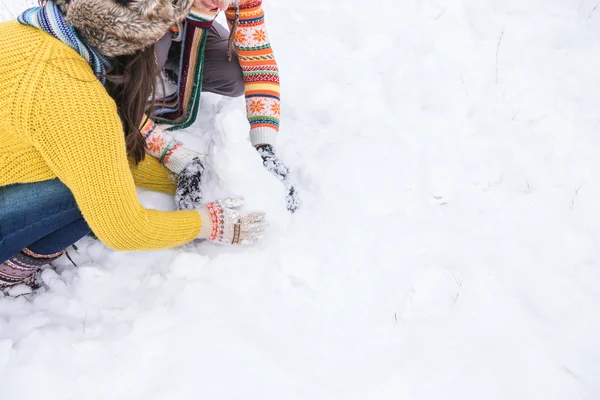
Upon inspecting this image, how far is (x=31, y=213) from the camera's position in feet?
4.23

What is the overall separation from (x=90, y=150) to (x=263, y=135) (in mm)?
802

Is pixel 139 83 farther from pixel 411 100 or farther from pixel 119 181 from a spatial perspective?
pixel 411 100

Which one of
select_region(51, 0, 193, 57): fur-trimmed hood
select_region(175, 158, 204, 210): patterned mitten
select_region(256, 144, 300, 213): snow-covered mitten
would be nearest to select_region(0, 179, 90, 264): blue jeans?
select_region(175, 158, 204, 210): patterned mitten

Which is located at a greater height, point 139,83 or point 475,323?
point 139,83

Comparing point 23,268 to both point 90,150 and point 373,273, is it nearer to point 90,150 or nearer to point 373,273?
point 90,150

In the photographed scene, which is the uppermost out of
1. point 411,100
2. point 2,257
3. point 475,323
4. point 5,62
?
point 5,62

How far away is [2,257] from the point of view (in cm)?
A: 131

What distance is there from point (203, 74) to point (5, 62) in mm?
980

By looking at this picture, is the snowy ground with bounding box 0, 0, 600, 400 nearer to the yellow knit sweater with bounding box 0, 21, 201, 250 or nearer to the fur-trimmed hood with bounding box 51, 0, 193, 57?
the yellow knit sweater with bounding box 0, 21, 201, 250

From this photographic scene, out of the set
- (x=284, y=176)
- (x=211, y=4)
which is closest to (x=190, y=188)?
(x=284, y=176)

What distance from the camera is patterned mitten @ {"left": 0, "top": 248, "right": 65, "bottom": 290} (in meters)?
1.42

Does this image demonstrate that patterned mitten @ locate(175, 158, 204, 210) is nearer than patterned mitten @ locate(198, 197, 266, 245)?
No

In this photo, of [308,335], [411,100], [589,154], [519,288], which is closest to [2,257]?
[308,335]

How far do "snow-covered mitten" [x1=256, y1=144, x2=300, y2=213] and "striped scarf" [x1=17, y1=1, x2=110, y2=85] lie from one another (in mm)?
758
